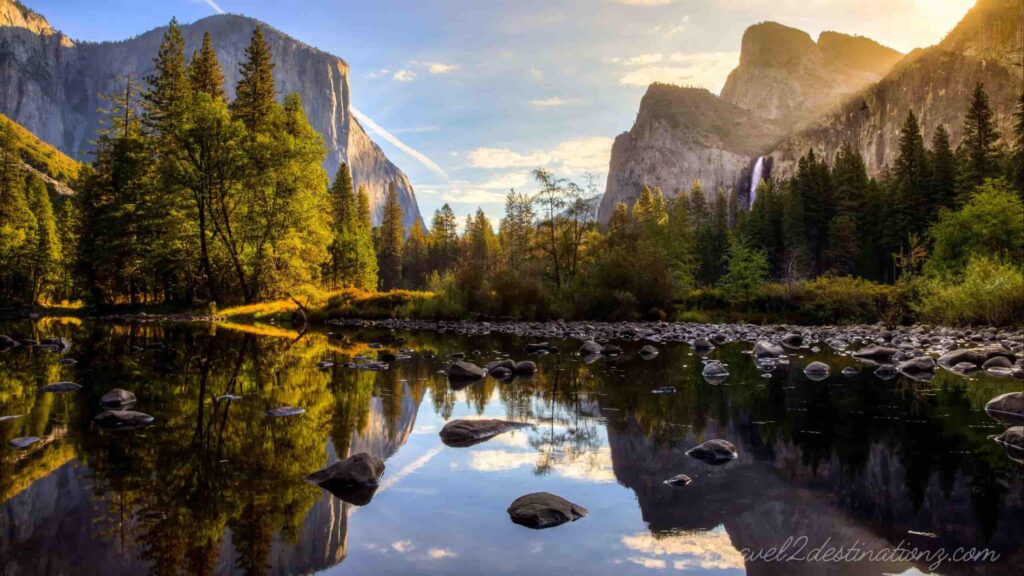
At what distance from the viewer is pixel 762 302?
98.5ft

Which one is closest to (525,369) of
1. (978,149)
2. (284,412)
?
(284,412)

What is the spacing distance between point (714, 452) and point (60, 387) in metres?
8.07

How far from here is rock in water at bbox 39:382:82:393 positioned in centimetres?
735

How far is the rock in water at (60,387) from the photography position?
7.35 meters

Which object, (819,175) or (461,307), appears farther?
(819,175)

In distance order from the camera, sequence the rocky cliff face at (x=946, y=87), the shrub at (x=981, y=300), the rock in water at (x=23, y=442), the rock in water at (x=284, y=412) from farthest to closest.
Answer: the rocky cliff face at (x=946, y=87)
the shrub at (x=981, y=300)
the rock in water at (x=284, y=412)
the rock in water at (x=23, y=442)

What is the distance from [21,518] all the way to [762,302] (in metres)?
31.2

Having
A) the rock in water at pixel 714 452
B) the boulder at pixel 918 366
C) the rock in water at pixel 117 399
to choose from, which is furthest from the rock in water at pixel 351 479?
the boulder at pixel 918 366

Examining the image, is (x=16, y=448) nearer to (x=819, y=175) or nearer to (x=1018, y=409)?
(x=1018, y=409)

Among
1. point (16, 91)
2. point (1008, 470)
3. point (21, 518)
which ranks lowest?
point (1008, 470)

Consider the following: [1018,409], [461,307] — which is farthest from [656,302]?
[1018,409]

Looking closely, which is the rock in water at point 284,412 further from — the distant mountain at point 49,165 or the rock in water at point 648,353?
the distant mountain at point 49,165

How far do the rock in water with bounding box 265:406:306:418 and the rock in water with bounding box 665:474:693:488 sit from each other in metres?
4.05

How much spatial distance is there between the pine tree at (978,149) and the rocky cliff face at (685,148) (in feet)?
387
